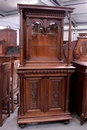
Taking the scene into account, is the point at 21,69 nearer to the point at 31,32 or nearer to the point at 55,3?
the point at 31,32

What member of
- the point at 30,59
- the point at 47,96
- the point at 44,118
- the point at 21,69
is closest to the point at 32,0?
the point at 30,59

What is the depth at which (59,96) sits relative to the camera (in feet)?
7.65

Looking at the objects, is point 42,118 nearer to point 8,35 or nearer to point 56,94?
point 56,94

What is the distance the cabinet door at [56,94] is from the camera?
7.47ft

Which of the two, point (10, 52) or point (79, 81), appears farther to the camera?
point (10, 52)

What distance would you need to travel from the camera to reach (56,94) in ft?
7.61

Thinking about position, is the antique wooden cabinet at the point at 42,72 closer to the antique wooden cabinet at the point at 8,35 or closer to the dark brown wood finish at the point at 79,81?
the dark brown wood finish at the point at 79,81

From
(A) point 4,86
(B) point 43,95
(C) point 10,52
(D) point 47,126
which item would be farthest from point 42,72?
(C) point 10,52

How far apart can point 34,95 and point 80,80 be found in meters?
0.86

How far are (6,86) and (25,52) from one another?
0.70 metres

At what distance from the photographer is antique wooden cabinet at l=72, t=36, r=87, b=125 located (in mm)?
2268

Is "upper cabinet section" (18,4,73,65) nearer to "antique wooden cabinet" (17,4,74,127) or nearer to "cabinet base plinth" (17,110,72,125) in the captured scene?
"antique wooden cabinet" (17,4,74,127)

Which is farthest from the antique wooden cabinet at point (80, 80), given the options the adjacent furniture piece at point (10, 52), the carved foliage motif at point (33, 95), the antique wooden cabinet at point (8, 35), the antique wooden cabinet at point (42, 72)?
the antique wooden cabinet at point (8, 35)

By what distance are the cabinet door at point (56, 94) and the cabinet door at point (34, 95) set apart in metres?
0.15
